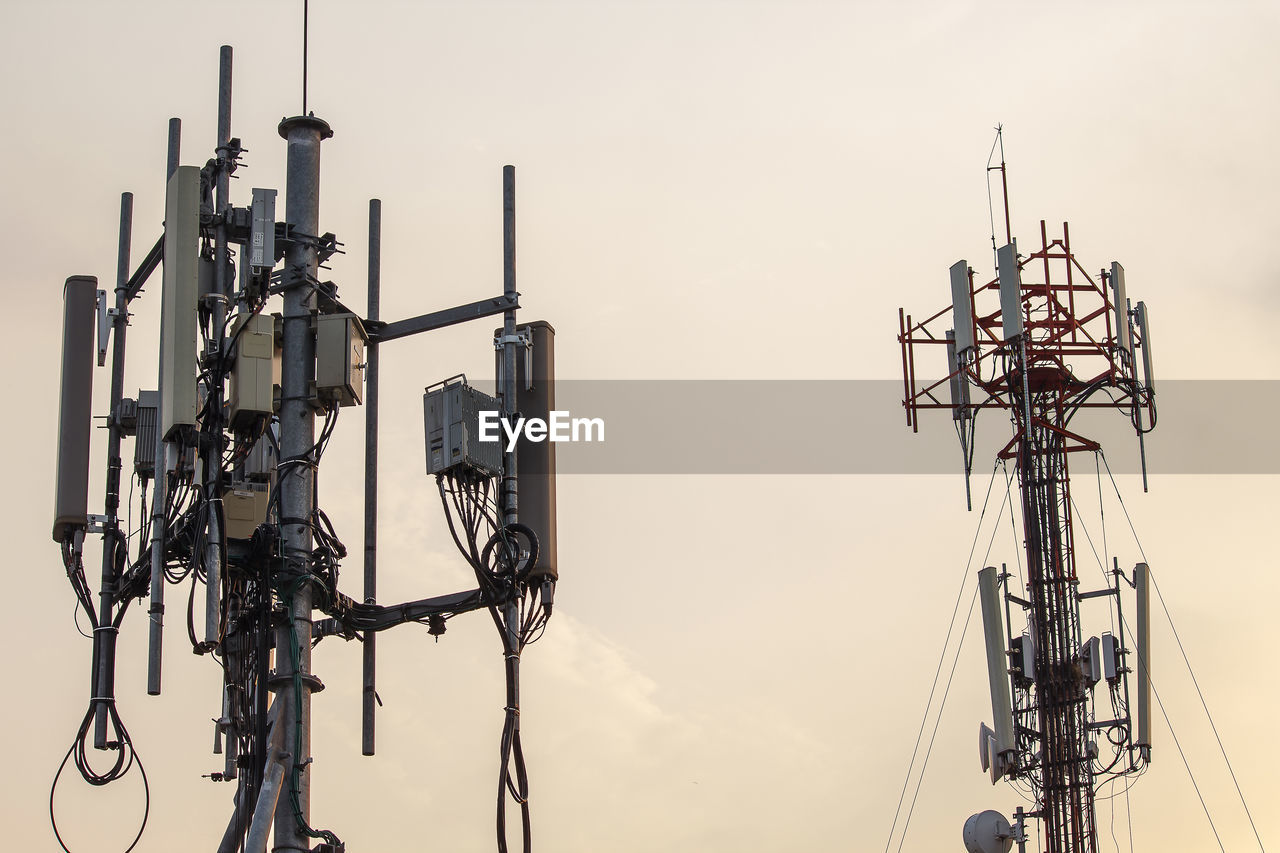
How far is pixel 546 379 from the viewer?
75.5 feet

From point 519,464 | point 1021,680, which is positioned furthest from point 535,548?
point 1021,680

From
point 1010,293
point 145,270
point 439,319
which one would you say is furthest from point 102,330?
point 1010,293

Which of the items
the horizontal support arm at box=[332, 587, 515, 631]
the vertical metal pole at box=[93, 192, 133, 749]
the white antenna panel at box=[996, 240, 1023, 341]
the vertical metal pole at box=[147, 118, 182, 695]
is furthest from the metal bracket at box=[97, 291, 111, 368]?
the white antenna panel at box=[996, 240, 1023, 341]

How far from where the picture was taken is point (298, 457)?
20.9 m

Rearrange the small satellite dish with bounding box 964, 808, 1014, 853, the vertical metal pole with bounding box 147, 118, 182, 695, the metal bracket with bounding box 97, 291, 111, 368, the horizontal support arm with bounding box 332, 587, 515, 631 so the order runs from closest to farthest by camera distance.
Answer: the vertical metal pole with bounding box 147, 118, 182, 695, the horizontal support arm with bounding box 332, 587, 515, 631, the metal bracket with bounding box 97, 291, 111, 368, the small satellite dish with bounding box 964, 808, 1014, 853

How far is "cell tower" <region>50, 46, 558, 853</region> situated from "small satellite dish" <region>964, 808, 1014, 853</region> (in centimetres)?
2164

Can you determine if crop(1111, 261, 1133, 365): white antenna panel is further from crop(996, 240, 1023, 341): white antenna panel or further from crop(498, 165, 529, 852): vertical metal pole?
crop(498, 165, 529, 852): vertical metal pole

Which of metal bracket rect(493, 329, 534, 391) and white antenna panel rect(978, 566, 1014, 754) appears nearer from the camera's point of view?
metal bracket rect(493, 329, 534, 391)

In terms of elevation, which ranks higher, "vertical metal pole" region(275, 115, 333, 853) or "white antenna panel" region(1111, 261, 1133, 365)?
"white antenna panel" region(1111, 261, 1133, 365)

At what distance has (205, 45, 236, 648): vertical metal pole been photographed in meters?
20.0

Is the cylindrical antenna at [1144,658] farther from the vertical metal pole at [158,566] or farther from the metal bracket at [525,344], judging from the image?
the vertical metal pole at [158,566]

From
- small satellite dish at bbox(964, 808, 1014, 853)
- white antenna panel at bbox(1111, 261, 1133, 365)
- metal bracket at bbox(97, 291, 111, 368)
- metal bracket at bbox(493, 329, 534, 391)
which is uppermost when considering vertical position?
white antenna panel at bbox(1111, 261, 1133, 365)

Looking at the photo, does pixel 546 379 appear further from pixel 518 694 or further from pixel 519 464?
pixel 518 694

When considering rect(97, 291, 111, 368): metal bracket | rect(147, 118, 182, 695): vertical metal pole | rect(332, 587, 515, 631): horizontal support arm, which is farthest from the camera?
rect(97, 291, 111, 368): metal bracket
